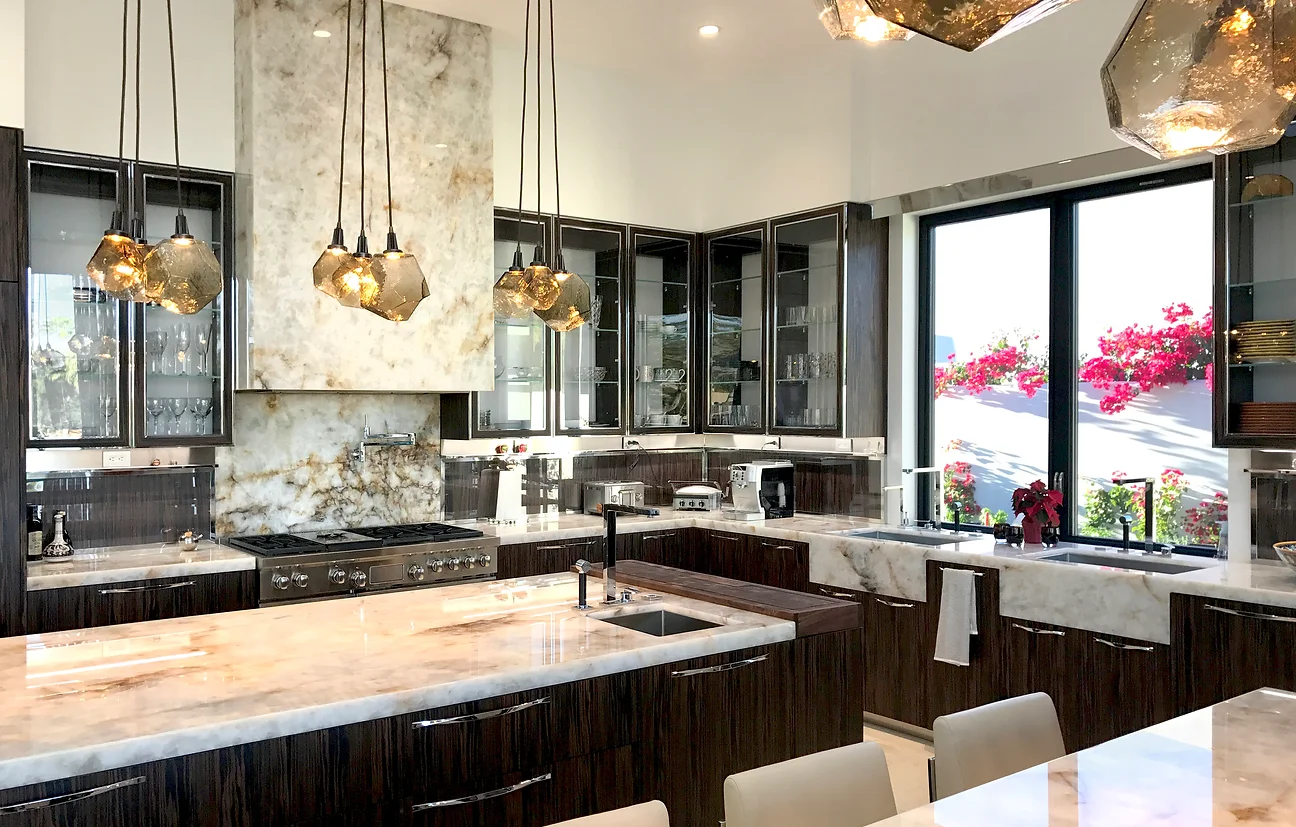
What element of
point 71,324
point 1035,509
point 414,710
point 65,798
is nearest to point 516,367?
point 71,324

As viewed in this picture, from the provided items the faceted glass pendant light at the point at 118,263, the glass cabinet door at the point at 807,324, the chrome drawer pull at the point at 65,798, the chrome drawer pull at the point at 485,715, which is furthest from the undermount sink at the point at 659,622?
the glass cabinet door at the point at 807,324

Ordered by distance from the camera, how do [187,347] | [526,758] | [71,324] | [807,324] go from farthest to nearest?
[807,324] < [187,347] < [71,324] < [526,758]

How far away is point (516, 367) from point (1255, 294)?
145 inches

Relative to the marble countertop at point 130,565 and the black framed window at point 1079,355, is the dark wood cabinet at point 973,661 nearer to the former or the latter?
the black framed window at point 1079,355

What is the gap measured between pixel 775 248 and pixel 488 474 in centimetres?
221

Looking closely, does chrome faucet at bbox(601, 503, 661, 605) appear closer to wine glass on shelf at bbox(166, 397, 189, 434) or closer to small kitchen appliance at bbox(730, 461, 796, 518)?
wine glass on shelf at bbox(166, 397, 189, 434)

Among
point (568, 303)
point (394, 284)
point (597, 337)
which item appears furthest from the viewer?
point (597, 337)

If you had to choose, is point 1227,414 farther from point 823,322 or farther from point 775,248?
point 775,248

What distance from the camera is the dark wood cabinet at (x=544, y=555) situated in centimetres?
519

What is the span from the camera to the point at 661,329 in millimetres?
6414

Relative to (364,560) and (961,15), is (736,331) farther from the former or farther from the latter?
(961,15)

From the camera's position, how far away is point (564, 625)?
2.96 metres

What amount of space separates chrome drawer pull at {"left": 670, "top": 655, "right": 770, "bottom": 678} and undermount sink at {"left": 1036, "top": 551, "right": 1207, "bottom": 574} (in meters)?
2.04

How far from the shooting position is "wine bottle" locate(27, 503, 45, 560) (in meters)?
4.29
